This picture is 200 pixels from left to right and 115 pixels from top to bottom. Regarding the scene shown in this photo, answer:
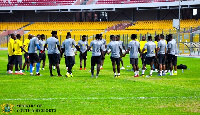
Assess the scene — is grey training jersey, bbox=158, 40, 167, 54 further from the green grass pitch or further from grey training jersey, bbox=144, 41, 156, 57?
the green grass pitch

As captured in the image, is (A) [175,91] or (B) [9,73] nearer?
(A) [175,91]

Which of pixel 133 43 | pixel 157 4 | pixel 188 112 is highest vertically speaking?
pixel 157 4

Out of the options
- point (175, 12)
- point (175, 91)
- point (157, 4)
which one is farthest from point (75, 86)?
point (175, 12)

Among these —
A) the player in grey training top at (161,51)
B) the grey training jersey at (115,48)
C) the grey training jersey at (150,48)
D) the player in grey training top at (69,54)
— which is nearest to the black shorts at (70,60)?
the player in grey training top at (69,54)

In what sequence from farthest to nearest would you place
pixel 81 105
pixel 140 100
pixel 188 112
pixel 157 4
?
pixel 157 4, pixel 140 100, pixel 81 105, pixel 188 112

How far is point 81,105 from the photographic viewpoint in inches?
478

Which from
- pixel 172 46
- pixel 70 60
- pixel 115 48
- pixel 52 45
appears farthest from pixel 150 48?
pixel 52 45

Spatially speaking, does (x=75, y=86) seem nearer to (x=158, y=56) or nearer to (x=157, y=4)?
(x=158, y=56)

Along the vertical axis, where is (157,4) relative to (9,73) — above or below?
above

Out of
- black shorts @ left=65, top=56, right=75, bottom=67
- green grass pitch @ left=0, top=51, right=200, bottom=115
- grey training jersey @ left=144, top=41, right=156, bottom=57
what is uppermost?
grey training jersey @ left=144, top=41, right=156, bottom=57

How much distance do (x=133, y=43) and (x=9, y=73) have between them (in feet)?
20.1

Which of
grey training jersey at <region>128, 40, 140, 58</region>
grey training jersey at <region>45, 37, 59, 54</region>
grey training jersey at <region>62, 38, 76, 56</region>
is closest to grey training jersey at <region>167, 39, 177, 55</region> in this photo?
grey training jersey at <region>128, 40, 140, 58</region>

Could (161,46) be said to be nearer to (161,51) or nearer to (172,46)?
(161,51)

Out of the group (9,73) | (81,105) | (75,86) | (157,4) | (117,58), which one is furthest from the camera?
(157,4)
